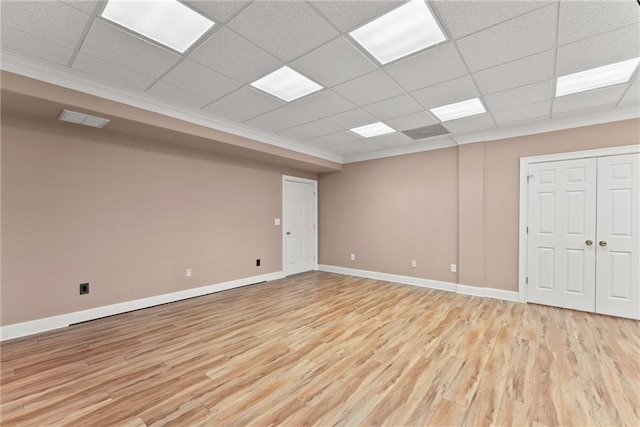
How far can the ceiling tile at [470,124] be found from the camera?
3871mm

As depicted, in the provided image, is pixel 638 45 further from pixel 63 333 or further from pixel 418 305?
pixel 63 333

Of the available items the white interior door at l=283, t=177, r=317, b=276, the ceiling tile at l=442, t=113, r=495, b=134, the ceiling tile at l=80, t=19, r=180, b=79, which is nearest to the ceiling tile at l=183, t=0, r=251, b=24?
the ceiling tile at l=80, t=19, r=180, b=79

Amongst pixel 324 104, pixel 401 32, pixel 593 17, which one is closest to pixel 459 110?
pixel 593 17

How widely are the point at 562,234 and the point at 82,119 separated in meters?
6.41

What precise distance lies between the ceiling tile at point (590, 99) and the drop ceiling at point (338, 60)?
0.04ft

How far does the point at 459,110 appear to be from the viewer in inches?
144

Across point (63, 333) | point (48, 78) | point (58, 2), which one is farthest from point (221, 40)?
point (63, 333)

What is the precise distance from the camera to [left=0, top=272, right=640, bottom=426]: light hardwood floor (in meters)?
1.81

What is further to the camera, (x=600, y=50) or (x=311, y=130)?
(x=311, y=130)

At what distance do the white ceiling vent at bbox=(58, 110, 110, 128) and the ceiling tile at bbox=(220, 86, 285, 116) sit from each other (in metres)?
1.40

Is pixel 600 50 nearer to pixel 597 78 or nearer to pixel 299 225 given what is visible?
pixel 597 78

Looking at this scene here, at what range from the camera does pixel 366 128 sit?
439 centimetres

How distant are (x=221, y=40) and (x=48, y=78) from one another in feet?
6.07

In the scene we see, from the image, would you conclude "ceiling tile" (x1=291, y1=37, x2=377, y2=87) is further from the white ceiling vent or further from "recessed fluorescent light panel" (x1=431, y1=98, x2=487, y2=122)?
the white ceiling vent
